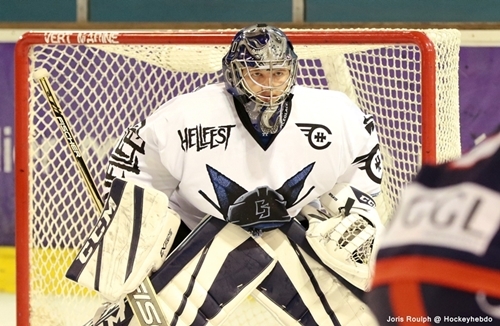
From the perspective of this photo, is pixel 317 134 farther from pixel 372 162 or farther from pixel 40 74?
pixel 40 74

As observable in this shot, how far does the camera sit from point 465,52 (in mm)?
3336

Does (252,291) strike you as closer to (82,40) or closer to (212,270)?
(212,270)

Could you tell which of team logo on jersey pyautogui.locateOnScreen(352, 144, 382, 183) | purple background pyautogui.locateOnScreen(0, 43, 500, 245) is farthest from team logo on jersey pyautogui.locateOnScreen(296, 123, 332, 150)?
purple background pyautogui.locateOnScreen(0, 43, 500, 245)

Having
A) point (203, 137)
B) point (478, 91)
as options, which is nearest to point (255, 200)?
point (203, 137)

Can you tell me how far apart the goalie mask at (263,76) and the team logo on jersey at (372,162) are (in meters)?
0.23

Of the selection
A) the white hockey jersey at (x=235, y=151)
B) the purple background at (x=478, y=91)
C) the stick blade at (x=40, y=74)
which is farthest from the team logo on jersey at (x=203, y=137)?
the purple background at (x=478, y=91)

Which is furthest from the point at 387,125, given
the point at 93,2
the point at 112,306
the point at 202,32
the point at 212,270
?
the point at 93,2

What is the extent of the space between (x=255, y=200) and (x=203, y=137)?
0.19 metres

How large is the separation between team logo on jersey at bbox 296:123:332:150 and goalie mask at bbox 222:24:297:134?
7cm

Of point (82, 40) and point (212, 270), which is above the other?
point (82, 40)

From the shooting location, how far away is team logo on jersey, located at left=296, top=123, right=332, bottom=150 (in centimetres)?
208

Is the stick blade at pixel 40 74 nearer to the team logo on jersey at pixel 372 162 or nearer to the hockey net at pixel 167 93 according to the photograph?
the hockey net at pixel 167 93

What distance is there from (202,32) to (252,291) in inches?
28.0

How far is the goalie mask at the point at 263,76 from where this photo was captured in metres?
2.03
